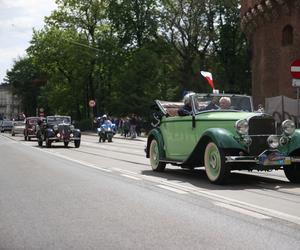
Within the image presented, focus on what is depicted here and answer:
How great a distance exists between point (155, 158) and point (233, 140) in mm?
3841

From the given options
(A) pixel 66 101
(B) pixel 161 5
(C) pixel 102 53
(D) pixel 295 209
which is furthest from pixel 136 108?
(D) pixel 295 209

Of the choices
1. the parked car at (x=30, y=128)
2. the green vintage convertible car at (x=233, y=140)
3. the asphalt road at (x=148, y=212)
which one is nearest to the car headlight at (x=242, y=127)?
the green vintage convertible car at (x=233, y=140)

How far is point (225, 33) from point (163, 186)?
178 ft

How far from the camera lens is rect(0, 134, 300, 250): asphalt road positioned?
6.32 metres

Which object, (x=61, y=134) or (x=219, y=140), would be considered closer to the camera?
(x=219, y=140)

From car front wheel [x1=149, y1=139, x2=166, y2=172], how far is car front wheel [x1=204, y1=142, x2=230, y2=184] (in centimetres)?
281

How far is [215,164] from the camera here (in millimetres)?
11125

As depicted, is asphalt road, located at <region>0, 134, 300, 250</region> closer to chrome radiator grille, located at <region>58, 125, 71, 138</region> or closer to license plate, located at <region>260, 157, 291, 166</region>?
license plate, located at <region>260, 157, 291, 166</region>

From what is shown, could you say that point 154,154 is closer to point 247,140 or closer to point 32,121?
point 247,140

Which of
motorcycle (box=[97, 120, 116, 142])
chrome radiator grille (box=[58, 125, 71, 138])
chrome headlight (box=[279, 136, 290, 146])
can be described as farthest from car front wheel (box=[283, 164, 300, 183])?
motorcycle (box=[97, 120, 116, 142])

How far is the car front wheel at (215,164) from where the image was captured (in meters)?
10.7

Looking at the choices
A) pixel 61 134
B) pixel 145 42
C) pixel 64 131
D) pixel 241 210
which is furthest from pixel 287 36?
pixel 241 210

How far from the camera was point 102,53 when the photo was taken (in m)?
61.4

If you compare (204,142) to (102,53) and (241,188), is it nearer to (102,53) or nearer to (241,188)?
(241,188)
